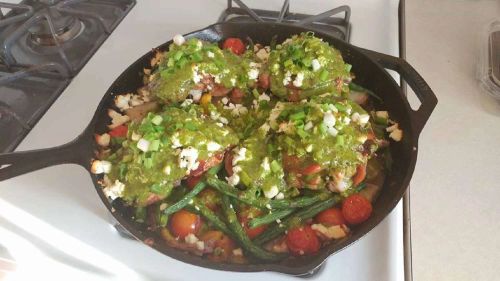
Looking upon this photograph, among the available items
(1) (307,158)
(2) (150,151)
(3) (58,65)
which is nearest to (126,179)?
(2) (150,151)

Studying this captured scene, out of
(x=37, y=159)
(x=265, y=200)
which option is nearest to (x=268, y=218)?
(x=265, y=200)

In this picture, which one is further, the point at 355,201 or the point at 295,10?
the point at 295,10

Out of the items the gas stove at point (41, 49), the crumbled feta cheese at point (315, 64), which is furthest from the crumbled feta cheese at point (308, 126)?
the gas stove at point (41, 49)

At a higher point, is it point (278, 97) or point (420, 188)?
point (278, 97)

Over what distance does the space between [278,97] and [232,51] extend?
201 millimetres

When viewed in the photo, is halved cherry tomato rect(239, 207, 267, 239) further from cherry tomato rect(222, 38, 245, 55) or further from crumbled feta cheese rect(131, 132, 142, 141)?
cherry tomato rect(222, 38, 245, 55)

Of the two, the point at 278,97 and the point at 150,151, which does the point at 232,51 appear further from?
the point at 150,151

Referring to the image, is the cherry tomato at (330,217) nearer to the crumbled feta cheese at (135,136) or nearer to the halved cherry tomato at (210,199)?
the halved cherry tomato at (210,199)

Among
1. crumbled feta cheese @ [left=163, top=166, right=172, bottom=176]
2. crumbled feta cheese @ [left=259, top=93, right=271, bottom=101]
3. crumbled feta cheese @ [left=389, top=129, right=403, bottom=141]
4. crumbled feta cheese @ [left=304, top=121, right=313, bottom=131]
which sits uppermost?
crumbled feta cheese @ [left=304, top=121, right=313, bottom=131]

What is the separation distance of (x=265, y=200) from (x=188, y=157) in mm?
189

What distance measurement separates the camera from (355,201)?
92 cm

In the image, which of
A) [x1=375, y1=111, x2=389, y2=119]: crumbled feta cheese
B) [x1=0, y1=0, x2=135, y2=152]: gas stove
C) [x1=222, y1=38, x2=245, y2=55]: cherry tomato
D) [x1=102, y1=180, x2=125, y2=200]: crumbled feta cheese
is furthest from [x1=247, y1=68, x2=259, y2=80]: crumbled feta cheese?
[x1=0, y1=0, x2=135, y2=152]: gas stove

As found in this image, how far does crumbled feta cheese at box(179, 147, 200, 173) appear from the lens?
0.92m

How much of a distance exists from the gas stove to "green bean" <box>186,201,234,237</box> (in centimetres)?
53
